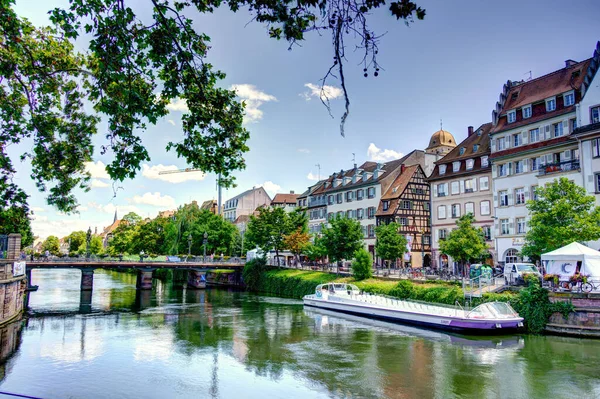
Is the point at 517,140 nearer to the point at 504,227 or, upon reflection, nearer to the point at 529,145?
the point at 529,145

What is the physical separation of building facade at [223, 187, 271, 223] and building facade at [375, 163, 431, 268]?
6012 centimetres

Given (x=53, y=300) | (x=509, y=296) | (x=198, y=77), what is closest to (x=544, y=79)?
(x=509, y=296)

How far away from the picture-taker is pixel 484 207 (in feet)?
148

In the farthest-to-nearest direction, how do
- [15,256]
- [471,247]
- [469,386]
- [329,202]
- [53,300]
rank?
[329,202] < [53,300] < [471,247] < [15,256] < [469,386]

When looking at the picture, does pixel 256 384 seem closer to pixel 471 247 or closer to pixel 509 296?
pixel 509 296

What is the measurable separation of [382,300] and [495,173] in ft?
54.6

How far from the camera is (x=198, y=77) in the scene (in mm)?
8555

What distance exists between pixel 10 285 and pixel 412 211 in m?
41.9

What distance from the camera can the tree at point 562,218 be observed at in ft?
93.9

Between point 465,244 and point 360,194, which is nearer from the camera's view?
point 465,244

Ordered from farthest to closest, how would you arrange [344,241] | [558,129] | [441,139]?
[441,139]
[344,241]
[558,129]

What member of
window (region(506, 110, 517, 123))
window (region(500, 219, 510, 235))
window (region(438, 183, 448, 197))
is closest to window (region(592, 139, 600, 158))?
window (region(506, 110, 517, 123))

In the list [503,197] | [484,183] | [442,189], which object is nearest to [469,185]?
[484,183]

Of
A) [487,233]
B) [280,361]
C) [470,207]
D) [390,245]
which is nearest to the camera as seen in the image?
[280,361]
